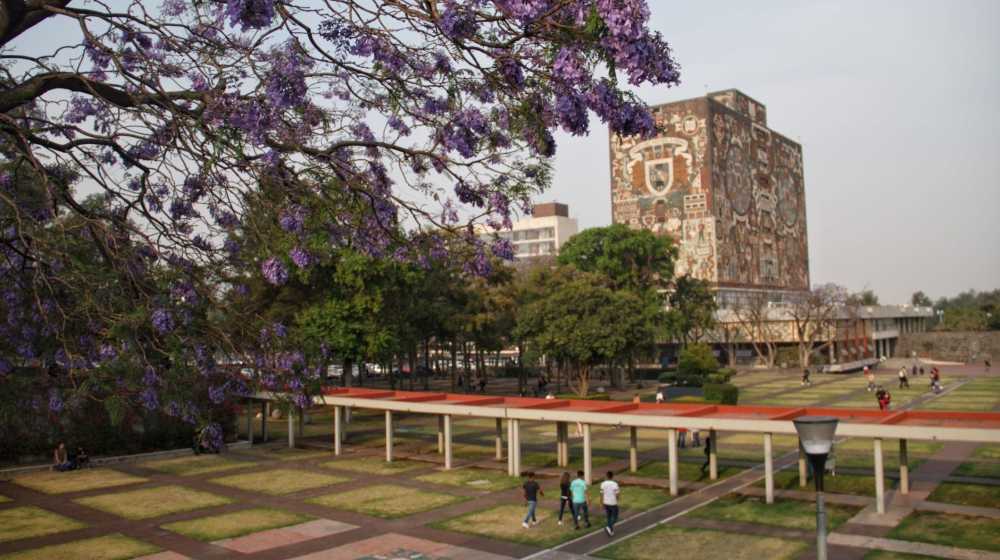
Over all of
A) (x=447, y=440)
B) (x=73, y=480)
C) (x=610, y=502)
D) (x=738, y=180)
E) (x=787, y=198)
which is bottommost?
(x=73, y=480)

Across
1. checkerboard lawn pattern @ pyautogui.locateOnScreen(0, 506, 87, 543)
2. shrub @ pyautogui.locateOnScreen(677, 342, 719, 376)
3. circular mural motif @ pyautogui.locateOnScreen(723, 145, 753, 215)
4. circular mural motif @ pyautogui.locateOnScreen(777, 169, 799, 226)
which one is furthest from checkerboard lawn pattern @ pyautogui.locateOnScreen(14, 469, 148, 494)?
circular mural motif @ pyautogui.locateOnScreen(777, 169, 799, 226)

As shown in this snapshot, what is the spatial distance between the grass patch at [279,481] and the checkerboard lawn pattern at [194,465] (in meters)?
2.25

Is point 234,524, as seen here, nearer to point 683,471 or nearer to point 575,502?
point 575,502

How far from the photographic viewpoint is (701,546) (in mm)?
18312

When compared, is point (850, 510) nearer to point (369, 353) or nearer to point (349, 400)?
point (349, 400)

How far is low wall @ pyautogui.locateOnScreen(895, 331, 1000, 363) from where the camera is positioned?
98.7 metres

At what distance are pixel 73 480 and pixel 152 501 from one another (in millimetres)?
6726

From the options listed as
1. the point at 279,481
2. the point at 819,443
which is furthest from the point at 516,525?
the point at 819,443

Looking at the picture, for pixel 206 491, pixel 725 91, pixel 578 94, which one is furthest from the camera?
pixel 725 91

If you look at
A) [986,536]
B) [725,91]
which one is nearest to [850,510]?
[986,536]

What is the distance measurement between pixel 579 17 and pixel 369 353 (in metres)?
37.5

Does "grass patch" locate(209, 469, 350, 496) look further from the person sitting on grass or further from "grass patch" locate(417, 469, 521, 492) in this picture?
the person sitting on grass

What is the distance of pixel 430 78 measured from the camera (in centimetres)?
1088

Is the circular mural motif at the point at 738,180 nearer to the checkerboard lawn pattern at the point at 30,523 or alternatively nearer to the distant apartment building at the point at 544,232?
the distant apartment building at the point at 544,232
